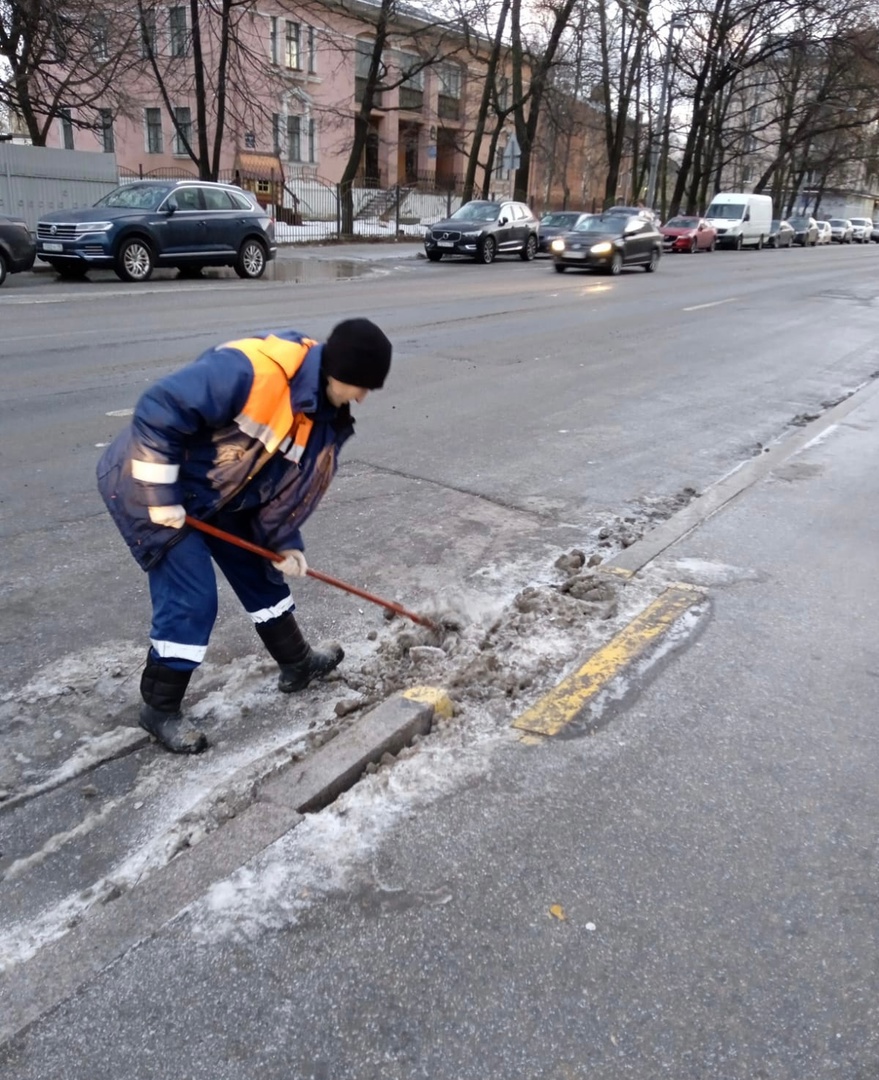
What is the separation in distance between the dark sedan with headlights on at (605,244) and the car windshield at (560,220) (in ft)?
18.0

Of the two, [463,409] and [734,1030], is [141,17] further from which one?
[734,1030]

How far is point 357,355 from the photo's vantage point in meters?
2.70

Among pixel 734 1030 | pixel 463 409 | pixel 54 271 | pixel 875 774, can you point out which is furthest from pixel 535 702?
pixel 54 271

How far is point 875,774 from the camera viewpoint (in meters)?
3.17

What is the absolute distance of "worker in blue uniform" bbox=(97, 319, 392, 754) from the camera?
8.84 feet

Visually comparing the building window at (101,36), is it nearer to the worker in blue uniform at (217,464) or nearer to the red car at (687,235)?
the red car at (687,235)

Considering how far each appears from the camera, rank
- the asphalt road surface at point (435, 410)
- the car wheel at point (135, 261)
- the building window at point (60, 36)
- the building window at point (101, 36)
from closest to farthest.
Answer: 1. the asphalt road surface at point (435, 410)
2. the car wheel at point (135, 261)
3. the building window at point (60, 36)
4. the building window at point (101, 36)

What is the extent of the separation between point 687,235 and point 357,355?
3661 centimetres

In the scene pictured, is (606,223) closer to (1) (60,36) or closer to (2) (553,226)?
(2) (553,226)

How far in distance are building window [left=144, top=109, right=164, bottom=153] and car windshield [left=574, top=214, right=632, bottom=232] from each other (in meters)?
27.5

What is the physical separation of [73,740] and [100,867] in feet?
2.29

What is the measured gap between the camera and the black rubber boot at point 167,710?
10.2ft

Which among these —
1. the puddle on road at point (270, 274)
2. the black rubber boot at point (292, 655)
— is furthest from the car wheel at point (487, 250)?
the black rubber boot at point (292, 655)

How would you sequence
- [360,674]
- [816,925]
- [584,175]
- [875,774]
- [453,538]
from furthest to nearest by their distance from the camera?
[584,175] < [453,538] < [360,674] < [875,774] < [816,925]
